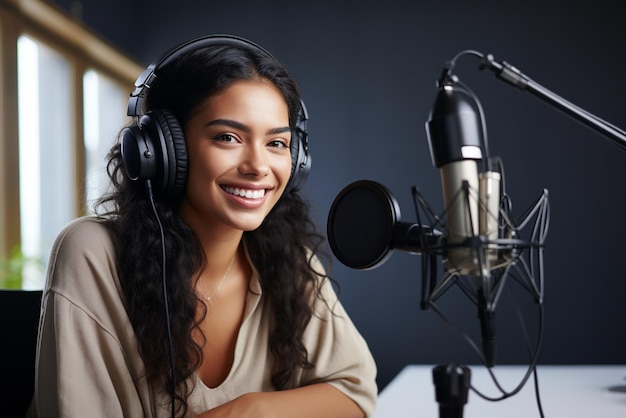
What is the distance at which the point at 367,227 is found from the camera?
0.71 metres

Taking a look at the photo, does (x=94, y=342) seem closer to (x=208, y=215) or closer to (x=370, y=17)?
(x=208, y=215)

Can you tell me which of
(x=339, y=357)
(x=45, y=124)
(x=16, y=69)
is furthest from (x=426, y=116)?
(x=339, y=357)

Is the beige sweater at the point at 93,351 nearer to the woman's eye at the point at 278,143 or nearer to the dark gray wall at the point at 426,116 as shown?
the woman's eye at the point at 278,143

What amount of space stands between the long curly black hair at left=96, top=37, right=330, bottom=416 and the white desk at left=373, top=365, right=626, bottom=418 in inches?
11.7

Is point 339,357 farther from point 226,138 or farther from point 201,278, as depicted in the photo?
point 226,138

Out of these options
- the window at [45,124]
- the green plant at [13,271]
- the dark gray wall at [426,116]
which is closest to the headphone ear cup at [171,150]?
the window at [45,124]

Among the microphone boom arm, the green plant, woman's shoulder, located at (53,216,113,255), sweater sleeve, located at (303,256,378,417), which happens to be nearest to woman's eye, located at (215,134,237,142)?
woman's shoulder, located at (53,216,113,255)

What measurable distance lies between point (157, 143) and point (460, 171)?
664mm

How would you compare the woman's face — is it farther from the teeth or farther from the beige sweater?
the beige sweater

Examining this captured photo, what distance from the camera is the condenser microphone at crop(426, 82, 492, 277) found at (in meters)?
0.56

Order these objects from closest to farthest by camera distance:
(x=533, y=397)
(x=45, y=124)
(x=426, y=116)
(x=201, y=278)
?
(x=201, y=278) < (x=533, y=397) < (x=45, y=124) < (x=426, y=116)

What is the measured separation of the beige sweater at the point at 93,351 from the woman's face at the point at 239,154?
7.8 inches

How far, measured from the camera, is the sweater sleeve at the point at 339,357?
131 cm

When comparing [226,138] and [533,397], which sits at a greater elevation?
[226,138]
